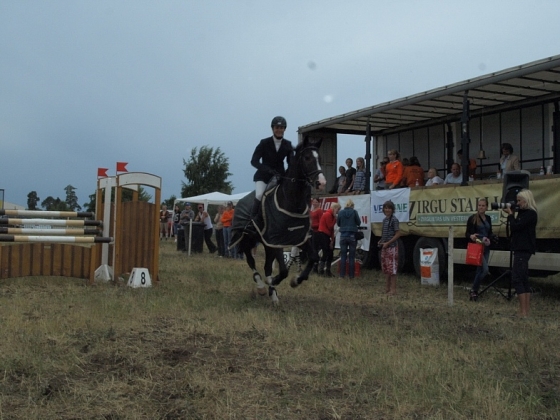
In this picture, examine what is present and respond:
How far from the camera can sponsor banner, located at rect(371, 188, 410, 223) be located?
47.0 ft

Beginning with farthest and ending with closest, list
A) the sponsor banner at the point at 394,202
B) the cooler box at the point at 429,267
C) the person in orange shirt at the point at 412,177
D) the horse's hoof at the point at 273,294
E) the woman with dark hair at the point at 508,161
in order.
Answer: the person in orange shirt at the point at 412,177 < the sponsor banner at the point at 394,202 < the cooler box at the point at 429,267 < the woman with dark hair at the point at 508,161 < the horse's hoof at the point at 273,294

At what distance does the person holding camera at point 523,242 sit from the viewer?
8.74 m

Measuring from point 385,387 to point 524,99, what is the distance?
11523mm

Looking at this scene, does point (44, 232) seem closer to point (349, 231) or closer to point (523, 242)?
point (349, 231)

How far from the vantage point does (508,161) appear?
1283 centimetres

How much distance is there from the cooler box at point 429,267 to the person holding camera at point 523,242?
13.3 ft

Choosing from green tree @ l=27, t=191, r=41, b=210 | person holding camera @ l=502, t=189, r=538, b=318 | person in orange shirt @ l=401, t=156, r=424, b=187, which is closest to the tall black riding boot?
person holding camera @ l=502, t=189, r=538, b=318

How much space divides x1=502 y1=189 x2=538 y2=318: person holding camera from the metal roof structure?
3.63 meters

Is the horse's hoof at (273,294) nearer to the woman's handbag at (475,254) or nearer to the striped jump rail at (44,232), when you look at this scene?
the striped jump rail at (44,232)

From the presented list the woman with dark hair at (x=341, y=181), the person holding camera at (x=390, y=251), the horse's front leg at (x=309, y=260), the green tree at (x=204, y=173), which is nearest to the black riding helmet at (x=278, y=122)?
the horse's front leg at (x=309, y=260)

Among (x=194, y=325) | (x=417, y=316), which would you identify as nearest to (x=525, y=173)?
(x=417, y=316)

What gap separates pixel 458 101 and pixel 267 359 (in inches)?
432

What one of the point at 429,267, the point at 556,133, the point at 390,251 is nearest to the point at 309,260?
the point at 390,251

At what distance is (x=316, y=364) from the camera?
5520 mm
